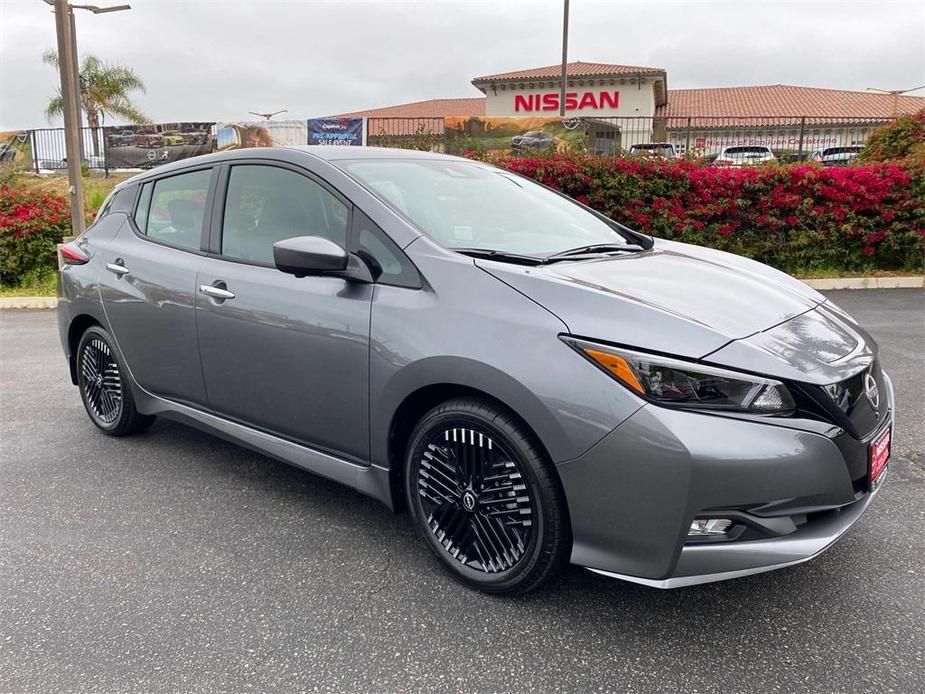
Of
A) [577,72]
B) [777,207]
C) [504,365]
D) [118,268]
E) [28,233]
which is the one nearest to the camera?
[504,365]

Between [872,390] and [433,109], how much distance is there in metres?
43.5

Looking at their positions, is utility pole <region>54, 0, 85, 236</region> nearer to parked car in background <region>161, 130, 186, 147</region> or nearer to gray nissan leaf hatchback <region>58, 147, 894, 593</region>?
parked car in background <region>161, 130, 186, 147</region>

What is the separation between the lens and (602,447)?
203cm

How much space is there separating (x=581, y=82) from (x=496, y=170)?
31.5 m

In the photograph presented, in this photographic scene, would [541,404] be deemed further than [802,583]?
No

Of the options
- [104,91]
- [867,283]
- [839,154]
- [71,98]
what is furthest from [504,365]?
[104,91]

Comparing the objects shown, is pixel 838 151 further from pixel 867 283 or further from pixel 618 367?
pixel 618 367

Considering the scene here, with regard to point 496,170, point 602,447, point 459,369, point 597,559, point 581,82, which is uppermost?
point 581,82

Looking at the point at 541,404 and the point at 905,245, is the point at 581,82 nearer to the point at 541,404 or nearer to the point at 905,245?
the point at 905,245

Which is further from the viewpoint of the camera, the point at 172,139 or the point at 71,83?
the point at 172,139

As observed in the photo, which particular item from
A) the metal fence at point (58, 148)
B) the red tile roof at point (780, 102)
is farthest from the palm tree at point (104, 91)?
the red tile roof at point (780, 102)

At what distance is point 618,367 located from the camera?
2.04 m

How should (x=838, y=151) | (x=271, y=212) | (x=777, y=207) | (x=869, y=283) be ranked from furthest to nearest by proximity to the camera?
1. (x=838, y=151)
2. (x=777, y=207)
3. (x=869, y=283)
4. (x=271, y=212)

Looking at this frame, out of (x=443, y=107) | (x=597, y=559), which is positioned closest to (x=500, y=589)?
(x=597, y=559)
